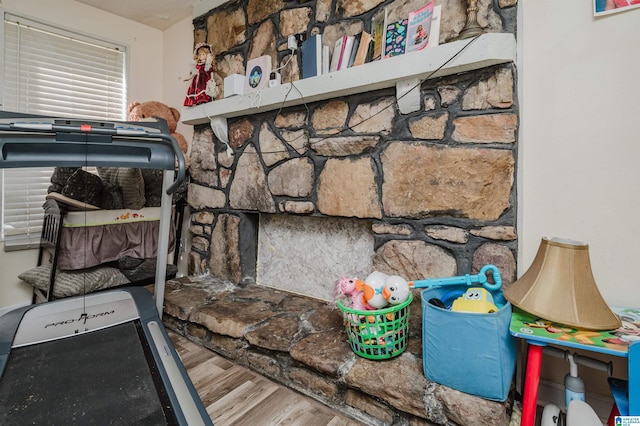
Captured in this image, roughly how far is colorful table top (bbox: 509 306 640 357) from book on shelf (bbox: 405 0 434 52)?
114cm

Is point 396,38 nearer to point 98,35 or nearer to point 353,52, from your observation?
point 353,52

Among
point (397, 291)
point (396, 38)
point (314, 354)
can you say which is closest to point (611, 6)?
point (396, 38)

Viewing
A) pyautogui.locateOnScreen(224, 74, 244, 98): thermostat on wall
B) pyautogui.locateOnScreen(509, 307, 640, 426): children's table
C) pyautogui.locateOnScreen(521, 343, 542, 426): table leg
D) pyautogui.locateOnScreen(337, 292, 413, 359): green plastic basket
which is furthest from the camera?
pyautogui.locateOnScreen(224, 74, 244, 98): thermostat on wall

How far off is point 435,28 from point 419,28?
0.08 meters

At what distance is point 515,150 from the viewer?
4.19 ft

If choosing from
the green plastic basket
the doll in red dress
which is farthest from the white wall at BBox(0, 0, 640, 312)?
the doll in red dress

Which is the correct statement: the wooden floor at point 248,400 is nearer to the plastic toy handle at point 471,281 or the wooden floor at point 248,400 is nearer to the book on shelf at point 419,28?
the plastic toy handle at point 471,281

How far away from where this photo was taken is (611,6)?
3.74 ft

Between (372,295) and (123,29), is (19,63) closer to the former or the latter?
(123,29)

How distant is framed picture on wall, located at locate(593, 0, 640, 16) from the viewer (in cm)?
111

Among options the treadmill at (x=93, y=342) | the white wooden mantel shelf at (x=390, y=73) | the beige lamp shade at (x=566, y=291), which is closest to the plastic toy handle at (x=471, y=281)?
the beige lamp shade at (x=566, y=291)

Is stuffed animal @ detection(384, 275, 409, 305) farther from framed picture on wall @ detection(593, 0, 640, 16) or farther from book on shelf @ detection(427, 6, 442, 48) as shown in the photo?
framed picture on wall @ detection(593, 0, 640, 16)

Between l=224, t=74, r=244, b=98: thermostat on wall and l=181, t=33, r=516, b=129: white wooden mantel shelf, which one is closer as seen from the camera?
l=181, t=33, r=516, b=129: white wooden mantel shelf

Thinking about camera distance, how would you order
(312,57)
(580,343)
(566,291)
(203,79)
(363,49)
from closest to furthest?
(580,343), (566,291), (363,49), (312,57), (203,79)
